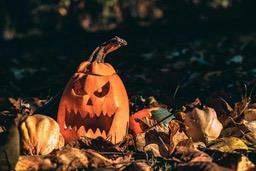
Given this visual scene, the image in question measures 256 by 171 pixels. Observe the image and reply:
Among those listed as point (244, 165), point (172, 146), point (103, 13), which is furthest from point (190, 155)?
point (103, 13)

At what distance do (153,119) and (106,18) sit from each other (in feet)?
20.3

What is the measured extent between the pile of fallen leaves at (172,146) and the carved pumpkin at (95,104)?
110mm

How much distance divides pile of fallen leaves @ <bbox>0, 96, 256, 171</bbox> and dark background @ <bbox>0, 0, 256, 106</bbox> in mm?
1126

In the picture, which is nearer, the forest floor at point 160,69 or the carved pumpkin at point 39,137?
the carved pumpkin at point 39,137

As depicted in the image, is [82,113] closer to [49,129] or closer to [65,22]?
[49,129]

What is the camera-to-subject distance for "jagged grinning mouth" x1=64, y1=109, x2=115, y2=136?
3068 mm

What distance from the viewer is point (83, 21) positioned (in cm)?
912

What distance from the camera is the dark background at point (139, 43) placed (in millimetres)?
5191

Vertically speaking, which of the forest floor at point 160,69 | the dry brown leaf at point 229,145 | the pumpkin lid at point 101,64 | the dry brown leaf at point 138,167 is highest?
the pumpkin lid at point 101,64

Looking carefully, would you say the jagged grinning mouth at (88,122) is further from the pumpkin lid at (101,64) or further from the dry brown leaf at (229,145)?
the dry brown leaf at (229,145)

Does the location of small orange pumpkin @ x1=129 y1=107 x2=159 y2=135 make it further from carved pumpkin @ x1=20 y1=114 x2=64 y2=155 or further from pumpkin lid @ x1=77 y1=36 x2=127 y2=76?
carved pumpkin @ x1=20 y1=114 x2=64 y2=155

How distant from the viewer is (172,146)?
2773 millimetres

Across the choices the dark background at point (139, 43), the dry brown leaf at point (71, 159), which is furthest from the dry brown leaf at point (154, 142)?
the dark background at point (139, 43)

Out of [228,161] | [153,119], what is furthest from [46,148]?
[228,161]
